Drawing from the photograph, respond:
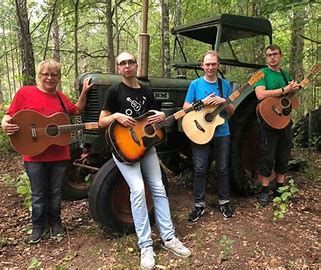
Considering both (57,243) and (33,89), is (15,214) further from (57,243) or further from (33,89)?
(33,89)

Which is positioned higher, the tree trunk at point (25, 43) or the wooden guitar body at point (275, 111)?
the tree trunk at point (25, 43)

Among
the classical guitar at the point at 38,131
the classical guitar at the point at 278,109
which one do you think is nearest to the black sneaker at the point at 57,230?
the classical guitar at the point at 38,131

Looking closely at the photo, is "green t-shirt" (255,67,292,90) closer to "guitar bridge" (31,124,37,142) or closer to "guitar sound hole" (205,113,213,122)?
"guitar sound hole" (205,113,213,122)

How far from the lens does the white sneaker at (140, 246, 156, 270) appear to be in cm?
307

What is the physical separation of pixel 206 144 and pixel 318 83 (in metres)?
4.80

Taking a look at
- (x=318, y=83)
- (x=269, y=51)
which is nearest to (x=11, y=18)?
(x=318, y=83)

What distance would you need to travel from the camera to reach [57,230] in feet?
12.6

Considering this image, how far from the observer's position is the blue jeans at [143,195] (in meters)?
3.22

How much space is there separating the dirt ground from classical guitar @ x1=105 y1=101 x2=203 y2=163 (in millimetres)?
928

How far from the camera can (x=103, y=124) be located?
325cm

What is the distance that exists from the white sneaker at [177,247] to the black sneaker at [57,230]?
1.19 m

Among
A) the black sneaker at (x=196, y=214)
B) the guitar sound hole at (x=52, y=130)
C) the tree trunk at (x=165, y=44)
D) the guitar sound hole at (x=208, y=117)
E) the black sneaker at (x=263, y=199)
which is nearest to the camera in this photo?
the guitar sound hole at (x=52, y=130)

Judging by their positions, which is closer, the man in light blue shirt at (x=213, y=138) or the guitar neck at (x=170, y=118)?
the guitar neck at (x=170, y=118)

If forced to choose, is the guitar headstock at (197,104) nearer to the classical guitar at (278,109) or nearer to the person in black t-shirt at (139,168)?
the person in black t-shirt at (139,168)
